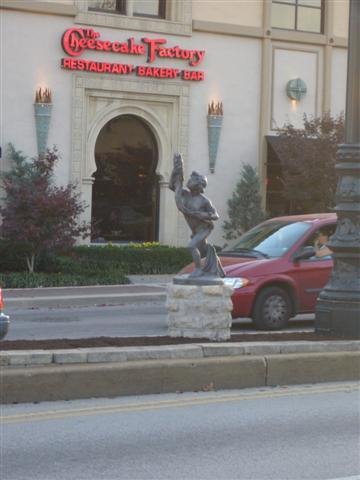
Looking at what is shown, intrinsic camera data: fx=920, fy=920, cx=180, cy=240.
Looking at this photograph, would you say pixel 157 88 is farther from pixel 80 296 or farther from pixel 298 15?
pixel 80 296

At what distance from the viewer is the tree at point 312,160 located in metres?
24.5

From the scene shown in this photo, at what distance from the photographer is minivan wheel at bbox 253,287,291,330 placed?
44.6ft

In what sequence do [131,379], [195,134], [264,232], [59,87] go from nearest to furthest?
[131,379] → [264,232] → [59,87] → [195,134]

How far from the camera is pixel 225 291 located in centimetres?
976

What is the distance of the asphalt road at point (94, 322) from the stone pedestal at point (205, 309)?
375cm

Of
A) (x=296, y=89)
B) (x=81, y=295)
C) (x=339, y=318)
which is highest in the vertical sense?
(x=296, y=89)

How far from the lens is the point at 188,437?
7.02 metres

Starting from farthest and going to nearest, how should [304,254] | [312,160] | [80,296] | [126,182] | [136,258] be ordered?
[126,182], [312,160], [136,258], [80,296], [304,254]

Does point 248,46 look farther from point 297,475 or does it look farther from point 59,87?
point 297,475

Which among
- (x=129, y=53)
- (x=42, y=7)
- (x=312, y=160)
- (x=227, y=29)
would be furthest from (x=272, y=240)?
(x=227, y=29)

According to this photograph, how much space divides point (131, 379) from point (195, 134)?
18780 millimetres

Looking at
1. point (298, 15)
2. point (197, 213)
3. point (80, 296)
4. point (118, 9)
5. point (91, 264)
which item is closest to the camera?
point (197, 213)

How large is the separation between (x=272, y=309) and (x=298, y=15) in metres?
16.7

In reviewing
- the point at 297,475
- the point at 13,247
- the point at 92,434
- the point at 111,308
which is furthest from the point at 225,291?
the point at 13,247
